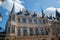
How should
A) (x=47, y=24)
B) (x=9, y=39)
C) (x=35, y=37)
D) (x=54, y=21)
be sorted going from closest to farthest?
(x=9, y=39)
(x=35, y=37)
(x=47, y=24)
(x=54, y=21)

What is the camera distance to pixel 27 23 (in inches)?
1387

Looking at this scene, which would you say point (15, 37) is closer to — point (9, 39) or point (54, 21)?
point (9, 39)

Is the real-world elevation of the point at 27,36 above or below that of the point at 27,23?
below

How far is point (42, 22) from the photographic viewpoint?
124 ft

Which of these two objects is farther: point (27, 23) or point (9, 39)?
point (27, 23)

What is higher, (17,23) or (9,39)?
(17,23)

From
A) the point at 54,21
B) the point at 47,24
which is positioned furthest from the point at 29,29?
the point at 54,21

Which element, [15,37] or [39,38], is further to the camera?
[39,38]

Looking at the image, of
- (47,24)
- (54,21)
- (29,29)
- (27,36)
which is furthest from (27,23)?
(54,21)

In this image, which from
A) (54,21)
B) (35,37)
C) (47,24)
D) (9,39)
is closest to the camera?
(9,39)

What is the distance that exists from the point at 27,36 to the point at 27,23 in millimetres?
4512

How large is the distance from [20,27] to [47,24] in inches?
386

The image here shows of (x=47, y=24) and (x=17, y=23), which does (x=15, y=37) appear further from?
(x=47, y=24)

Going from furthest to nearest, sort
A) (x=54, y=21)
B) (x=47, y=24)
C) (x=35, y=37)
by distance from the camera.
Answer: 1. (x=54, y=21)
2. (x=47, y=24)
3. (x=35, y=37)
